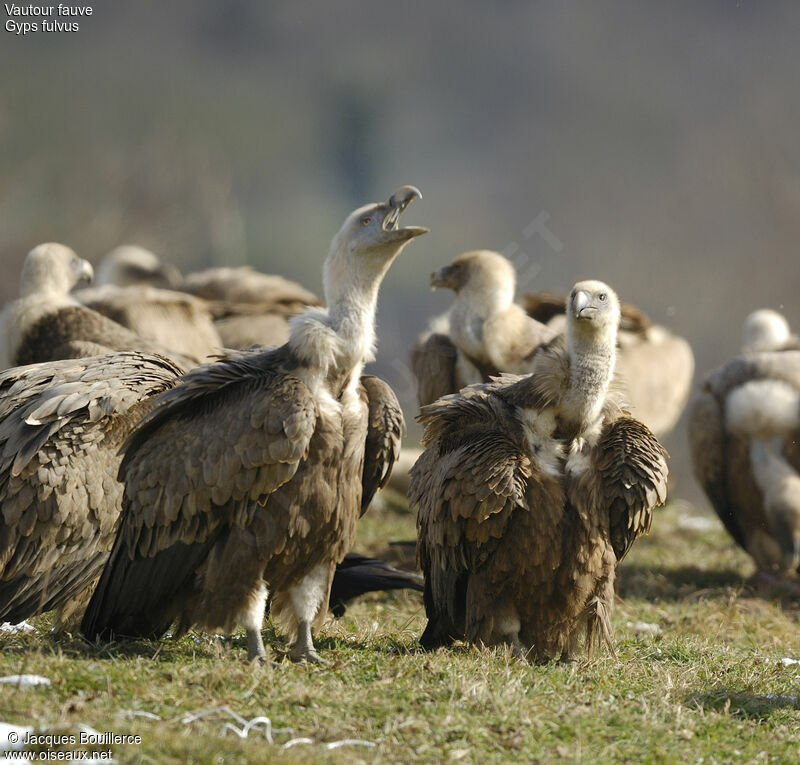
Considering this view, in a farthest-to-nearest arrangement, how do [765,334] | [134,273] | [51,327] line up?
[134,273], [765,334], [51,327]

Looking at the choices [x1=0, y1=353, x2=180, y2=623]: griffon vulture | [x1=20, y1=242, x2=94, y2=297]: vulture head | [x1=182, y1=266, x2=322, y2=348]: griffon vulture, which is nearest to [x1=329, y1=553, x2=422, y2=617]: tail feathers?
[x1=0, y1=353, x2=180, y2=623]: griffon vulture

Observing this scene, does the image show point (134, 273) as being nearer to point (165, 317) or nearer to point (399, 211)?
point (165, 317)

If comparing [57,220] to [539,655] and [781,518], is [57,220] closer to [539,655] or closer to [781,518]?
[781,518]

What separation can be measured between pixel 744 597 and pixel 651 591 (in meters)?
0.65

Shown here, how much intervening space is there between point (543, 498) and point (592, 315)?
32.3 inches

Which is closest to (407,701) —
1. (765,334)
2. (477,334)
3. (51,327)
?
(477,334)

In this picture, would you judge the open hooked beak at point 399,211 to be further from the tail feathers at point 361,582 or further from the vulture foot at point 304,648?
the tail feathers at point 361,582

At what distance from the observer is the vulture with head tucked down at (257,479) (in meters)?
4.61

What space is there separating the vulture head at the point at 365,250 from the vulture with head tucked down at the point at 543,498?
→ 76 centimetres

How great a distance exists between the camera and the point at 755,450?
9.31 metres

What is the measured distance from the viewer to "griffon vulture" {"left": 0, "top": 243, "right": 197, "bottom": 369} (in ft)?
24.3

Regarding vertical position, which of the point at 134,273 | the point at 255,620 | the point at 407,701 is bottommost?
the point at 407,701

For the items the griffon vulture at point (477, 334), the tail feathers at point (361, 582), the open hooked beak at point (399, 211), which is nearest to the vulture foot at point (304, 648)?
the tail feathers at point (361, 582)

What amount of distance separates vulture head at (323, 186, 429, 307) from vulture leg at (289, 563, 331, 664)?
109 cm
